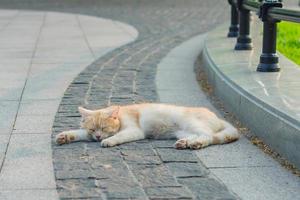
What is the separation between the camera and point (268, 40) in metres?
7.92

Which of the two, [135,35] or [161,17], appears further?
[161,17]

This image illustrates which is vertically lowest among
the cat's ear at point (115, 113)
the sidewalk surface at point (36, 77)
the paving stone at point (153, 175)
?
the sidewalk surface at point (36, 77)

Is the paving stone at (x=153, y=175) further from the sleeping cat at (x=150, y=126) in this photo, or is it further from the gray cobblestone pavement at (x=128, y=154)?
the sleeping cat at (x=150, y=126)

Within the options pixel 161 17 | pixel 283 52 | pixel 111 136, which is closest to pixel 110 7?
pixel 161 17

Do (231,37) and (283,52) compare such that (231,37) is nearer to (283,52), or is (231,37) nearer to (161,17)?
(283,52)

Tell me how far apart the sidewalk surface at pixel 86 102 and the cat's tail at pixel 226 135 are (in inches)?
8.9

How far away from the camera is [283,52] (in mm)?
9953

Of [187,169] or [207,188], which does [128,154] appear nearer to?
[187,169]

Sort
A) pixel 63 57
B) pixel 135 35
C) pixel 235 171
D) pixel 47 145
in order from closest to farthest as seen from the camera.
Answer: pixel 235 171, pixel 47 145, pixel 63 57, pixel 135 35

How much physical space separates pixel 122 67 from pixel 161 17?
9.01 metres

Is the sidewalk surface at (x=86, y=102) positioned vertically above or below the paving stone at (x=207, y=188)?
below

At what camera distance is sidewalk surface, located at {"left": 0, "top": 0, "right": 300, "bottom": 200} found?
495cm

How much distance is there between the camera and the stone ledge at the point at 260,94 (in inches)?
217

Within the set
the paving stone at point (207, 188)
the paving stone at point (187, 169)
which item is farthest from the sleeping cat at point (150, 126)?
the paving stone at point (207, 188)
